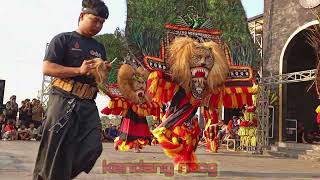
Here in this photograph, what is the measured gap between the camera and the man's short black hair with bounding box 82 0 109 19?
317 centimetres

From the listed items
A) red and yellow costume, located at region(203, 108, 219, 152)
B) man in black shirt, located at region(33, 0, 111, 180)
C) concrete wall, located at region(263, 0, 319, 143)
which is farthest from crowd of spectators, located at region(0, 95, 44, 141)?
man in black shirt, located at region(33, 0, 111, 180)

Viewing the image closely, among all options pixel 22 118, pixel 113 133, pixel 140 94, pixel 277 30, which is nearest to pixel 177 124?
pixel 140 94

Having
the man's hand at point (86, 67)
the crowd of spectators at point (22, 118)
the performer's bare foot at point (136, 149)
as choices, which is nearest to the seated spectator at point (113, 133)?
the crowd of spectators at point (22, 118)

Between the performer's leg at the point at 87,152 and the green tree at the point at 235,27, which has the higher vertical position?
the green tree at the point at 235,27

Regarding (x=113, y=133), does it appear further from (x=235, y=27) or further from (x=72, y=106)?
(x=72, y=106)

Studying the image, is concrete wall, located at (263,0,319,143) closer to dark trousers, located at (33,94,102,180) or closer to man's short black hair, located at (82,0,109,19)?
man's short black hair, located at (82,0,109,19)

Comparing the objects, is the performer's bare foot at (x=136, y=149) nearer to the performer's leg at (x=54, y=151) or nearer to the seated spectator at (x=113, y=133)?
the seated spectator at (x=113, y=133)

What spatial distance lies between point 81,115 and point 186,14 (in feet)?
16.4

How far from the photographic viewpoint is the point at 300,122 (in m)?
16.6

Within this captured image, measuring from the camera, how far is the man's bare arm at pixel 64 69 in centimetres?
294

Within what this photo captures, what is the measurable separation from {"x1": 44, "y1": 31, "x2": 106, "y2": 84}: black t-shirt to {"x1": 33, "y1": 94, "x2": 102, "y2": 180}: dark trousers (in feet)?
0.72

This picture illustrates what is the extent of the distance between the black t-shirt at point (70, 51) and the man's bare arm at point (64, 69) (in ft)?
0.14

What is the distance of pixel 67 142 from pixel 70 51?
62 centimetres

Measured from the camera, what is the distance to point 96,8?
3170mm
